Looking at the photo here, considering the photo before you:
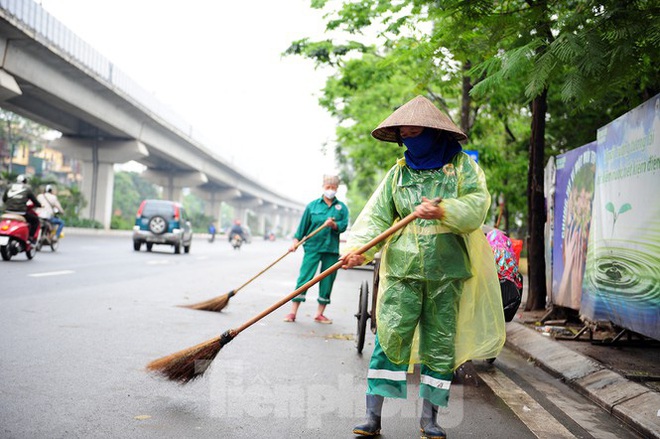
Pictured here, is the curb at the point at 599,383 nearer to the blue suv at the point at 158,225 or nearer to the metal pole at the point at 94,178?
the blue suv at the point at 158,225

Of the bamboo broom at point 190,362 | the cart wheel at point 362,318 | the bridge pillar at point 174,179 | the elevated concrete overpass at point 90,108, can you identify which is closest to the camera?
the bamboo broom at point 190,362

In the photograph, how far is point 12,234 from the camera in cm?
1299

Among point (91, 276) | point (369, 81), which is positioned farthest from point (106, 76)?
point (91, 276)

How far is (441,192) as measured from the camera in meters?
3.83

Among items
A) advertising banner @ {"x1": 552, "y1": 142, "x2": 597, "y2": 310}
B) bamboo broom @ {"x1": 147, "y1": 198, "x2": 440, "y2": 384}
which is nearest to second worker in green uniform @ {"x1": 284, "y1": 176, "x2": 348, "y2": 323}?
advertising banner @ {"x1": 552, "y1": 142, "x2": 597, "y2": 310}

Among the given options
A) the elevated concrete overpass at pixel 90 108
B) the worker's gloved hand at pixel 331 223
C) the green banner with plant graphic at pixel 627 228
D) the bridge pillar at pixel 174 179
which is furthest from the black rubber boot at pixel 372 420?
the bridge pillar at pixel 174 179

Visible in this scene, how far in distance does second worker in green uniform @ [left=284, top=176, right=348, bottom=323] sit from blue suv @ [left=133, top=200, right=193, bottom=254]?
1580 centimetres

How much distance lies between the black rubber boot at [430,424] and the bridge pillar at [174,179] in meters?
47.0

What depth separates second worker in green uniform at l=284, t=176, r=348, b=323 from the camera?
812 centimetres

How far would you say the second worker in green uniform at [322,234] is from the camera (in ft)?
26.7

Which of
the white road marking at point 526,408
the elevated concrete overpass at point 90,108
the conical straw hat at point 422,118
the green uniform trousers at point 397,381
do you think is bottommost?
the white road marking at point 526,408

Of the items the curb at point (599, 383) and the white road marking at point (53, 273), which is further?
the white road marking at point (53, 273)

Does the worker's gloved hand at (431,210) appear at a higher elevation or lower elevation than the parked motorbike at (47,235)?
higher

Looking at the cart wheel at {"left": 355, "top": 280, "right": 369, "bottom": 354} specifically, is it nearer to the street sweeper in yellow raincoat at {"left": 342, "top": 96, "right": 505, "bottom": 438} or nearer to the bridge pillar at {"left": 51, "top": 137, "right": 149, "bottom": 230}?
the street sweeper in yellow raincoat at {"left": 342, "top": 96, "right": 505, "bottom": 438}
